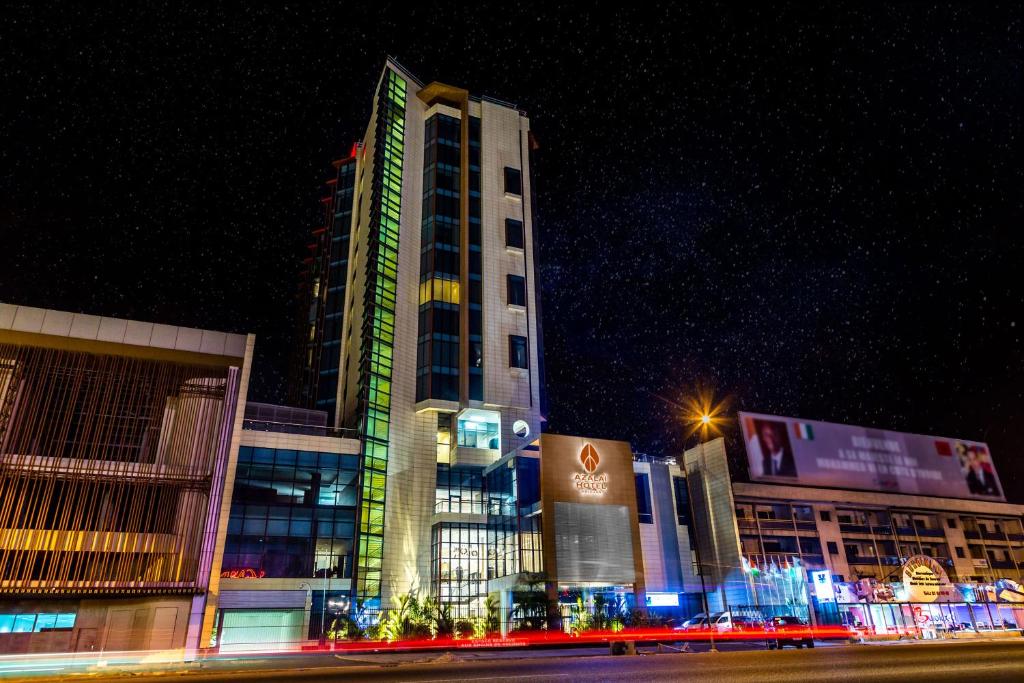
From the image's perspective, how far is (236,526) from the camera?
48.8 metres

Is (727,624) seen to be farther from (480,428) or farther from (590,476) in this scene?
(480,428)

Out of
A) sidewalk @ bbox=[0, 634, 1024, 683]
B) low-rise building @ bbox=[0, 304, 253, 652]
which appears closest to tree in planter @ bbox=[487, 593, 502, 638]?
sidewalk @ bbox=[0, 634, 1024, 683]

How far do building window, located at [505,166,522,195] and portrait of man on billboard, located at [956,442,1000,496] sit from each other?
70.7m

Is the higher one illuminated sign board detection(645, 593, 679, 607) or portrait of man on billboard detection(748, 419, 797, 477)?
portrait of man on billboard detection(748, 419, 797, 477)

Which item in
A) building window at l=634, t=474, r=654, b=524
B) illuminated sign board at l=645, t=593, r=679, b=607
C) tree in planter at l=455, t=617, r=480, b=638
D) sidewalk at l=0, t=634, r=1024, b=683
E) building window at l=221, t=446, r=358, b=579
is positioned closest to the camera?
sidewalk at l=0, t=634, r=1024, b=683

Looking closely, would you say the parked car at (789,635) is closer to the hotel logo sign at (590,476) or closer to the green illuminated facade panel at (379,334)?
the hotel logo sign at (590,476)

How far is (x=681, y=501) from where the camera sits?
68.4 m

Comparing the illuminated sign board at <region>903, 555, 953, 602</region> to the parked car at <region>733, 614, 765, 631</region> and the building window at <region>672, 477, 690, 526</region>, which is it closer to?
the parked car at <region>733, 614, 765, 631</region>

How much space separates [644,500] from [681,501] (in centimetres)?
591

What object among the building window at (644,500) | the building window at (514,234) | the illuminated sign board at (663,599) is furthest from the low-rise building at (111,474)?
the illuminated sign board at (663,599)

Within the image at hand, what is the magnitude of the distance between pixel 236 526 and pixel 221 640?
26.6ft

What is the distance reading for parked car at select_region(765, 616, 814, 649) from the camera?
96.4 ft

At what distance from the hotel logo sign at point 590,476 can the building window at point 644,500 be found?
45.7 feet

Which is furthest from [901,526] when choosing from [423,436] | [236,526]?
[236,526]
